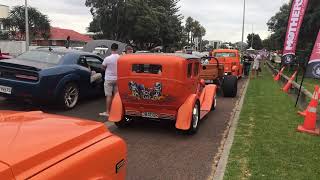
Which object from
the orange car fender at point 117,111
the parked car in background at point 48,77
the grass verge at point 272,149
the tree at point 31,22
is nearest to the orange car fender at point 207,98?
the grass verge at point 272,149

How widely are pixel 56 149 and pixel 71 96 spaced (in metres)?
8.28

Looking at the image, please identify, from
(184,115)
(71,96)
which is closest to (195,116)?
(184,115)

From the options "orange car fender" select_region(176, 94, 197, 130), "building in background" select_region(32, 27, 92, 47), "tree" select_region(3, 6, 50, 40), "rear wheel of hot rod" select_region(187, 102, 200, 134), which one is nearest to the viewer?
"orange car fender" select_region(176, 94, 197, 130)

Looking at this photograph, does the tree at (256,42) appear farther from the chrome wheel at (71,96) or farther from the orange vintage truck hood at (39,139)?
the orange vintage truck hood at (39,139)

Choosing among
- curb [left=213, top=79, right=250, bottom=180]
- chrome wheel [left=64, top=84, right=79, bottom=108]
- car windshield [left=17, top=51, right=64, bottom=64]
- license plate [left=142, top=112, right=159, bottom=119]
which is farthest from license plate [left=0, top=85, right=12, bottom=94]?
curb [left=213, top=79, right=250, bottom=180]

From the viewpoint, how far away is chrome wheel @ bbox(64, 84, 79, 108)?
33.9ft

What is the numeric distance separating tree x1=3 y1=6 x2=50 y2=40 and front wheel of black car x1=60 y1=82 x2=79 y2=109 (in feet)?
144

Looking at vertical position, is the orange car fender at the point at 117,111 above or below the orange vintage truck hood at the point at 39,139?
below

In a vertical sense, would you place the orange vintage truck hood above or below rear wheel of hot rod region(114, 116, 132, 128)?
above

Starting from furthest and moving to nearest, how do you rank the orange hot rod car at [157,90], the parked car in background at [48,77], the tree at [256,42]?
the tree at [256,42]
the parked car in background at [48,77]
the orange hot rod car at [157,90]

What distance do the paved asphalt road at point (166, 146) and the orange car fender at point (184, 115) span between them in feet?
0.82

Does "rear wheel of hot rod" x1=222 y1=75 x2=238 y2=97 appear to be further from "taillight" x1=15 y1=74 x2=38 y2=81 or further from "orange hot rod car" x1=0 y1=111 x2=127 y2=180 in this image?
"orange hot rod car" x1=0 y1=111 x2=127 y2=180

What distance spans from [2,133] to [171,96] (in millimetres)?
5595

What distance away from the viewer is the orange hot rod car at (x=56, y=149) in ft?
7.13
